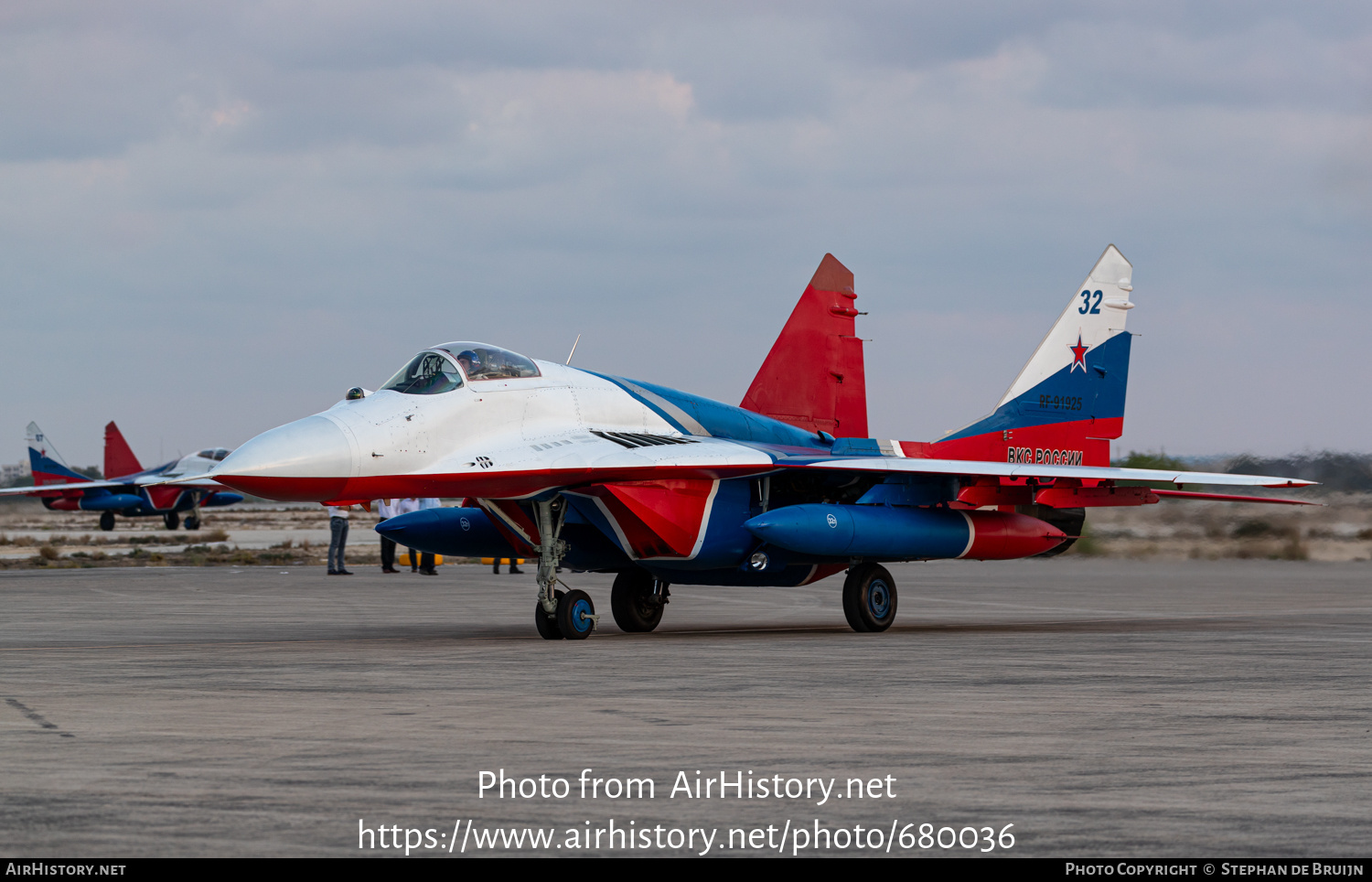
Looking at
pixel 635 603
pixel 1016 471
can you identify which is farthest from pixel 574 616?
pixel 1016 471

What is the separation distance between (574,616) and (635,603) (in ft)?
7.15

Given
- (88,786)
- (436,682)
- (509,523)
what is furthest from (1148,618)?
(88,786)

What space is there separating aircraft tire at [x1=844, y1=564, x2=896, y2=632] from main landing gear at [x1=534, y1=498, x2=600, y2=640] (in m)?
2.90

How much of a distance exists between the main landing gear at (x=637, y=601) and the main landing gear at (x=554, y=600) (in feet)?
5.16

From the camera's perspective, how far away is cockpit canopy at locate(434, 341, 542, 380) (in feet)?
44.3

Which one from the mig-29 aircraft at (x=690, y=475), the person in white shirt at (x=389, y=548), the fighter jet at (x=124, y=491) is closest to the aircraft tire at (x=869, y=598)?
the mig-29 aircraft at (x=690, y=475)

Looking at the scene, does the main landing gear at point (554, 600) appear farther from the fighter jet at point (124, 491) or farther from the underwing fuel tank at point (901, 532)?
the fighter jet at point (124, 491)

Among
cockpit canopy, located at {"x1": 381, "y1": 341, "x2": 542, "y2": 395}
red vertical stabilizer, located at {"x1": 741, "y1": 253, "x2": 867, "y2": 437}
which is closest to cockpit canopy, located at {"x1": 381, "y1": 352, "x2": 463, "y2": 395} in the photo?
cockpit canopy, located at {"x1": 381, "y1": 341, "x2": 542, "y2": 395}

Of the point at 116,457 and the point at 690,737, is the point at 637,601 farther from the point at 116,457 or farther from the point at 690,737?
the point at 116,457

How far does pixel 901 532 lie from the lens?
1527 cm

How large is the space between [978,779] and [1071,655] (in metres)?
6.13

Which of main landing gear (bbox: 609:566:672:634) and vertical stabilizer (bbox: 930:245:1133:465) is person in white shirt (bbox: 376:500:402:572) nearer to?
main landing gear (bbox: 609:566:672:634)

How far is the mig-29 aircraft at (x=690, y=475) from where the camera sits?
1284 centimetres

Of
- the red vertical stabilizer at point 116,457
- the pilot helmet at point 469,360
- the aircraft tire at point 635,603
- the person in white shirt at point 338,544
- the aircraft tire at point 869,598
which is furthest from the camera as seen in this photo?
the red vertical stabilizer at point 116,457
